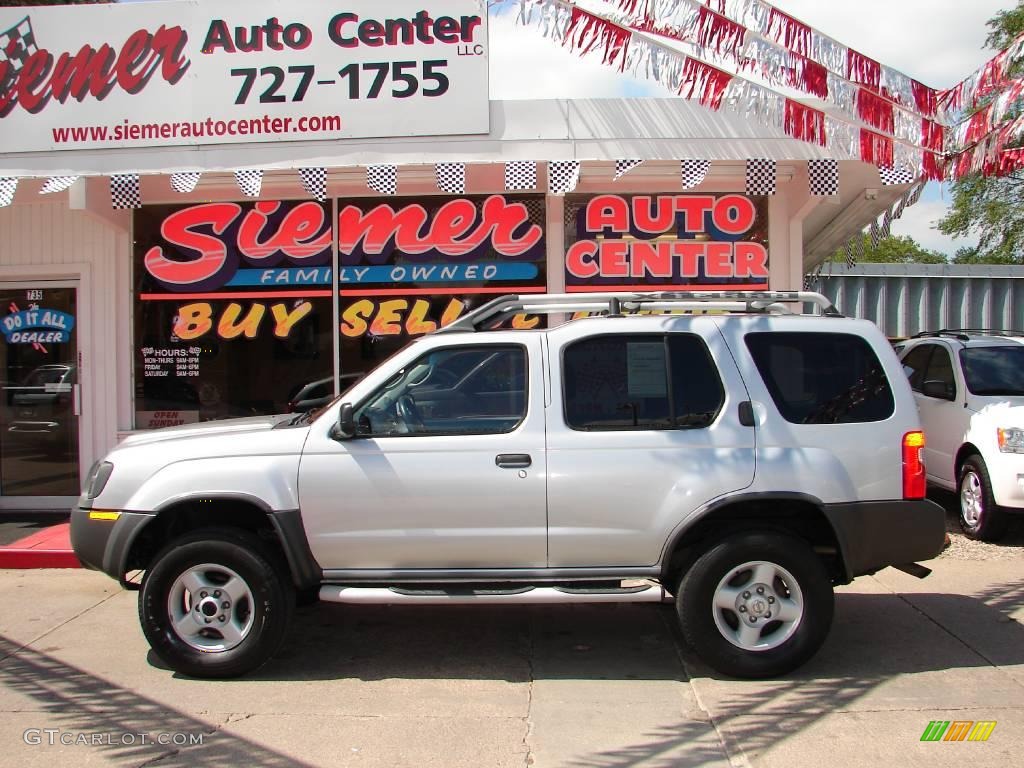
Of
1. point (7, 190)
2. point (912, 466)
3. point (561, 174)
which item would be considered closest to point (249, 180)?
point (7, 190)

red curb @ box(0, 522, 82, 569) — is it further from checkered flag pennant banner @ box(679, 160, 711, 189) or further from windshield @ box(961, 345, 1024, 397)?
windshield @ box(961, 345, 1024, 397)

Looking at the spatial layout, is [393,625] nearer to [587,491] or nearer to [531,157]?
[587,491]

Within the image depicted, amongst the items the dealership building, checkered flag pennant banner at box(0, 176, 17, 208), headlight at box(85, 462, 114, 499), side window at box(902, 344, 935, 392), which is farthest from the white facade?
headlight at box(85, 462, 114, 499)

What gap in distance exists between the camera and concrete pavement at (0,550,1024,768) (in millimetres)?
3959

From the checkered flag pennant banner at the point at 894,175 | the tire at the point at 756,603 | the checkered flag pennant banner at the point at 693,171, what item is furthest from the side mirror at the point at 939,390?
the tire at the point at 756,603

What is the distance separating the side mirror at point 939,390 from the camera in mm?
8406

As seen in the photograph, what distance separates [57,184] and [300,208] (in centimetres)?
217

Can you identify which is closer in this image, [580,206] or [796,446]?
[796,446]

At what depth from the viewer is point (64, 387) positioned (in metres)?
9.06

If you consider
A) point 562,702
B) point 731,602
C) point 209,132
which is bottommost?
point 562,702

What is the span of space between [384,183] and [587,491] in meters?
4.27

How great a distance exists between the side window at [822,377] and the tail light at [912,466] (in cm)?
17

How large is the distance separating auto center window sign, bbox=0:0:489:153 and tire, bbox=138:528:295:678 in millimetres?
4589

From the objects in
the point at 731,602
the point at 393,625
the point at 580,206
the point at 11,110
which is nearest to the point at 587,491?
the point at 731,602
